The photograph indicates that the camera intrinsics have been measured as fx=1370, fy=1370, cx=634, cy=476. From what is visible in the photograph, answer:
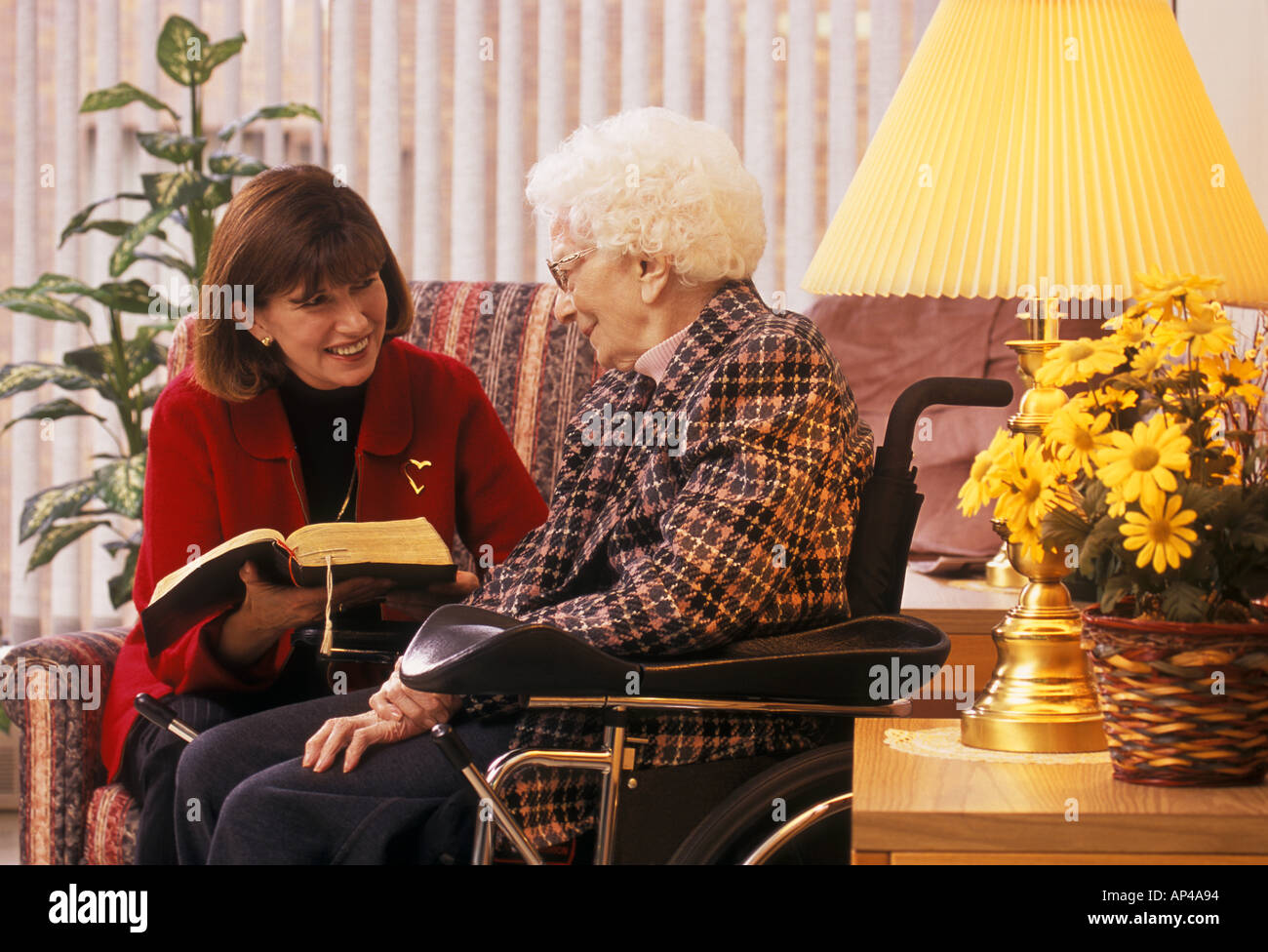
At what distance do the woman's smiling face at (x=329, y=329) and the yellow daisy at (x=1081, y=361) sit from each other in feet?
3.38

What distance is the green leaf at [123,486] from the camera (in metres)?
2.51

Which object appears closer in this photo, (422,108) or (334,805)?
(334,805)

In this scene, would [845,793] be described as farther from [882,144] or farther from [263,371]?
[263,371]

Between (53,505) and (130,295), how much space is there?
44 centimetres

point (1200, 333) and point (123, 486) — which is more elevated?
point (1200, 333)

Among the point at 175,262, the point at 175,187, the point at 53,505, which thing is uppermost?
the point at 175,187

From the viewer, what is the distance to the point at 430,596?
1.78 meters

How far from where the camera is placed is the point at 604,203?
1570 millimetres

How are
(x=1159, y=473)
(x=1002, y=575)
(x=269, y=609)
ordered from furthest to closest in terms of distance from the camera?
(x=1002, y=575)
(x=269, y=609)
(x=1159, y=473)

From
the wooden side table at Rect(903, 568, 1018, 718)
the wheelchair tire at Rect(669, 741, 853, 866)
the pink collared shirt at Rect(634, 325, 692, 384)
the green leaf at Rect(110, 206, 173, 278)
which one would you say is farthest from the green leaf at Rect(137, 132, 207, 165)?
the wheelchair tire at Rect(669, 741, 853, 866)

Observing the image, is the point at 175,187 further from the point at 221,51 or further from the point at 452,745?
the point at 452,745

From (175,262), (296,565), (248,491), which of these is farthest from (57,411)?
(296,565)

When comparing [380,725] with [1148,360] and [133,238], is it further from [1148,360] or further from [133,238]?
[133,238]

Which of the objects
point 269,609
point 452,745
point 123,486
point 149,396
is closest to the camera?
point 452,745
